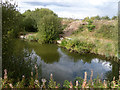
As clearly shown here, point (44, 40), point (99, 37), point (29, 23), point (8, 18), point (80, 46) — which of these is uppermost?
point (29, 23)

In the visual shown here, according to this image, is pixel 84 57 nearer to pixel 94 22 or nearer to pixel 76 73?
pixel 76 73

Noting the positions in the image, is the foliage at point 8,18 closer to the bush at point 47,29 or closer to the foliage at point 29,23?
the bush at point 47,29

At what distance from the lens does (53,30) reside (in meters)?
12.8

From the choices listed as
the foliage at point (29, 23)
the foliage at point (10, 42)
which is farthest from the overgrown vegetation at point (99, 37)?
the foliage at point (29, 23)

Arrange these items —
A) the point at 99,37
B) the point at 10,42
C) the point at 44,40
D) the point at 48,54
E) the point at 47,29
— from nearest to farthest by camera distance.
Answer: the point at 10,42, the point at 48,54, the point at 47,29, the point at 44,40, the point at 99,37

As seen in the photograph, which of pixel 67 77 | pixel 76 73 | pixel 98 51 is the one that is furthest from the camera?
pixel 98 51

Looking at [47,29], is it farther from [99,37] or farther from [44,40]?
[99,37]

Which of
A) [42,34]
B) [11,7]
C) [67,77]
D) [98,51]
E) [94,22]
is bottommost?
[67,77]

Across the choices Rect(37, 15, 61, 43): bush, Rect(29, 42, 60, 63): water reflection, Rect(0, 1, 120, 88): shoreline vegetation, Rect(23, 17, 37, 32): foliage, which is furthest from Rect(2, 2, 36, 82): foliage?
Rect(23, 17, 37, 32): foliage

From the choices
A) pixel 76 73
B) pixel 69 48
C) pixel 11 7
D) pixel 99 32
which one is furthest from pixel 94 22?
pixel 11 7

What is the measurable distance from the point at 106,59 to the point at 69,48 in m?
3.39

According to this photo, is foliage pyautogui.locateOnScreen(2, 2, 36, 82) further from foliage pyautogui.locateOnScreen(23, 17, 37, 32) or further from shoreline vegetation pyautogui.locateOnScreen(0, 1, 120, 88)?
foliage pyautogui.locateOnScreen(23, 17, 37, 32)

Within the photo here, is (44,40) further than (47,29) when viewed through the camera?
Yes

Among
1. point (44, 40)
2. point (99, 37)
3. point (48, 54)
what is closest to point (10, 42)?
point (48, 54)
